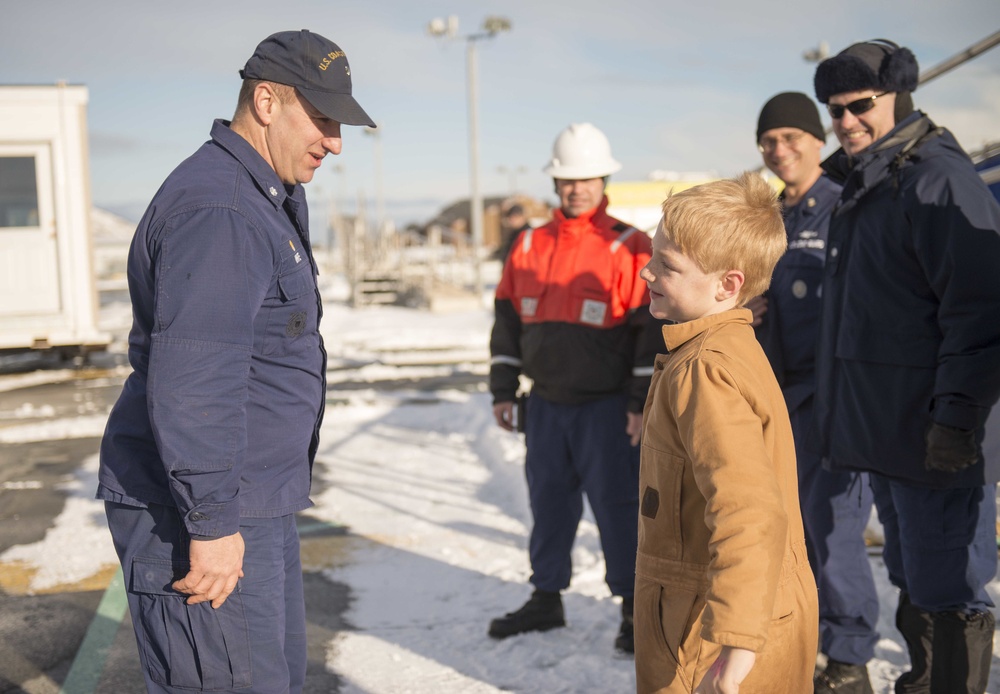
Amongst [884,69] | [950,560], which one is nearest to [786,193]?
[884,69]

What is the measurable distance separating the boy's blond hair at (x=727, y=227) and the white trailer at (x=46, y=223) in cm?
1130

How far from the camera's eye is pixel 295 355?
2.33m

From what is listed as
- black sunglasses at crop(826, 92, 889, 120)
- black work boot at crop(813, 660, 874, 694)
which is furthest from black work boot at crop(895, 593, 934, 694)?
black sunglasses at crop(826, 92, 889, 120)

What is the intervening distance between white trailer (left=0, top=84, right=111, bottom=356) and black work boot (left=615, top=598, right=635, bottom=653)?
10109mm

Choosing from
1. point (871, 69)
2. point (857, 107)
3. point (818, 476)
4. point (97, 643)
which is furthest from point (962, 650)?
point (97, 643)

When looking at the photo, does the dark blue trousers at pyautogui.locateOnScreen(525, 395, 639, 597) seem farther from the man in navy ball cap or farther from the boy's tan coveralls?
the boy's tan coveralls

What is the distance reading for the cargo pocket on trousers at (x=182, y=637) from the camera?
213cm

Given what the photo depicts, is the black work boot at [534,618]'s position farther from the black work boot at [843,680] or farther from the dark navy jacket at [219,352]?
the dark navy jacket at [219,352]

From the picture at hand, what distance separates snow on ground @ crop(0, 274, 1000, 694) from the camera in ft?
11.8

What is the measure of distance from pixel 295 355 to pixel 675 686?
3.96ft

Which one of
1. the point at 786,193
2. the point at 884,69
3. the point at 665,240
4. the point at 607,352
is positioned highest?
the point at 884,69

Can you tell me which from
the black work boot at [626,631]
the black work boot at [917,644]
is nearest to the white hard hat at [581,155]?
the black work boot at [626,631]

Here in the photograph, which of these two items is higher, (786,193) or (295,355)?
(786,193)

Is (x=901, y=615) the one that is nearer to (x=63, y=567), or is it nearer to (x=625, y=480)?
(x=625, y=480)
